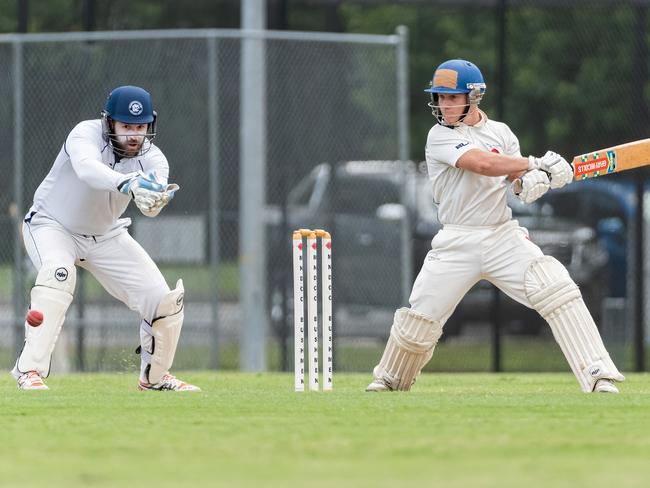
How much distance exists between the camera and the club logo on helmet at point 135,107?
10.5m

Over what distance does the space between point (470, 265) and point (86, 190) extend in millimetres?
2560

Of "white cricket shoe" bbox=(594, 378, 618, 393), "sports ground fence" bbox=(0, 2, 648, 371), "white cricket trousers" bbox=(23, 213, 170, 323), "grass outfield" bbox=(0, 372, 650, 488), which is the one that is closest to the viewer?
"grass outfield" bbox=(0, 372, 650, 488)

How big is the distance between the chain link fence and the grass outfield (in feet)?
15.9

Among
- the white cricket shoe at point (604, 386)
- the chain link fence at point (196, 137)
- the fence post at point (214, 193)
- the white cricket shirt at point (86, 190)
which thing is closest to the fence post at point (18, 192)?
the chain link fence at point (196, 137)

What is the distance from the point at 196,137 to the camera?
607 inches

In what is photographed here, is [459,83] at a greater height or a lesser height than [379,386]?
greater

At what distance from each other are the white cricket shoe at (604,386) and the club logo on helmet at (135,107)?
11.0 ft

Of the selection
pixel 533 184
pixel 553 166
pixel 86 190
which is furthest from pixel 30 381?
pixel 553 166

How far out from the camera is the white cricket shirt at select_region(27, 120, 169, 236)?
10.7 metres

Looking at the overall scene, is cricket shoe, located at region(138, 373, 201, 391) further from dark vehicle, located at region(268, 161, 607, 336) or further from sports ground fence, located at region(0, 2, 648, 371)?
dark vehicle, located at region(268, 161, 607, 336)

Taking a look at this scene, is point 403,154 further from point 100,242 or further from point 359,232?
point 100,242

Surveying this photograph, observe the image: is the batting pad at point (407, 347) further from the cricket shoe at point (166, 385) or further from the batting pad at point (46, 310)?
the batting pad at point (46, 310)

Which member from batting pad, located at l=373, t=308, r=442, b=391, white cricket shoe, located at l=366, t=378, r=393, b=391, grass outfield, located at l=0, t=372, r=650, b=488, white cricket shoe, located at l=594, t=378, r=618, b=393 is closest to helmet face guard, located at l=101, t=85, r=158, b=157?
grass outfield, located at l=0, t=372, r=650, b=488

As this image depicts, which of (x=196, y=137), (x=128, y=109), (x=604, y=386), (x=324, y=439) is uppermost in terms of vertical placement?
(x=196, y=137)
